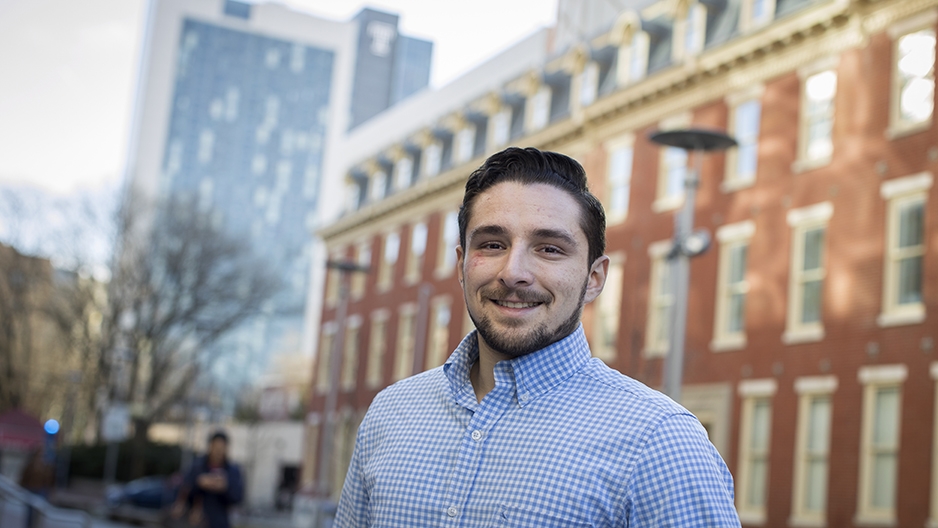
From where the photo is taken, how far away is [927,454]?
2075 centimetres

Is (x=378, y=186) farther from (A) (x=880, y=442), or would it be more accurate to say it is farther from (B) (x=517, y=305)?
(B) (x=517, y=305)

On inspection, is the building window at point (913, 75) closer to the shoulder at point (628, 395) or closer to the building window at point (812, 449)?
the building window at point (812, 449)

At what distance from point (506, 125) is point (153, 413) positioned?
2077 cm

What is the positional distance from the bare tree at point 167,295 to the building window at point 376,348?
732 centimetres

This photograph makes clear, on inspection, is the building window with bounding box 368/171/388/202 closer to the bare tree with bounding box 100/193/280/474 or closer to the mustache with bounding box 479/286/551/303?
the bare tree with bounding box 100/193/280/474

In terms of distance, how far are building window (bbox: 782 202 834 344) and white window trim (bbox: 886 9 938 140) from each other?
77.4 inches

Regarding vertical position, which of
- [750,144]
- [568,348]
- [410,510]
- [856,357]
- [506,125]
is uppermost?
[506,125]

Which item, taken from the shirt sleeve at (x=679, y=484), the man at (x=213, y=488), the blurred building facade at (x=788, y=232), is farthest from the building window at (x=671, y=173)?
the shirt sleeve at (x=679, y=484)

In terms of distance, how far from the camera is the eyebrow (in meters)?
2.68

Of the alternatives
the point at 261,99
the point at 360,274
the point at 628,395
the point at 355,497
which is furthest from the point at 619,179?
the point at 261,99

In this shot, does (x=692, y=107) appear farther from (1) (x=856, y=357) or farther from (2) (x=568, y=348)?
(2) (x=568, y=348)

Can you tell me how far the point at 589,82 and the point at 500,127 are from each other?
664 centimetres

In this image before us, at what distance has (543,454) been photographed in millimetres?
2518

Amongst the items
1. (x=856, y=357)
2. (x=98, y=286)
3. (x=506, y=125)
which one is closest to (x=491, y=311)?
(x=856, y=357)
